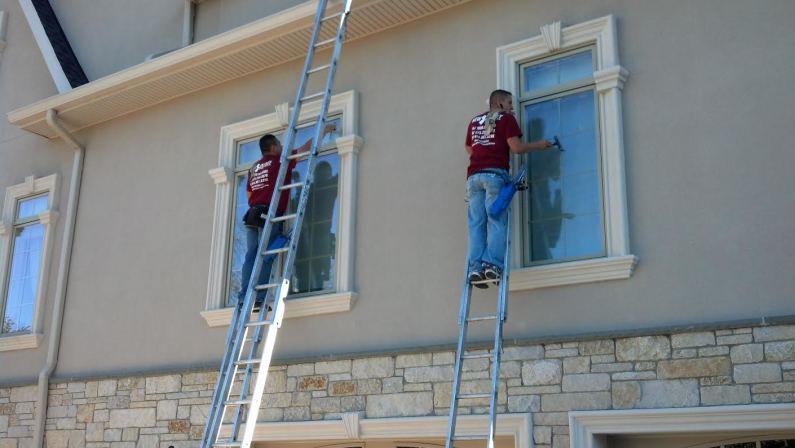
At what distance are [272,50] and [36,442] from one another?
4944mm

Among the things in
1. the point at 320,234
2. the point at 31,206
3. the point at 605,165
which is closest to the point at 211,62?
the point at 320,234

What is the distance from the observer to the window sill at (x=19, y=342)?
36.2 feet

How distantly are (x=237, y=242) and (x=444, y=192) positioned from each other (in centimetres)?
253

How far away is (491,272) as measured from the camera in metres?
7.21

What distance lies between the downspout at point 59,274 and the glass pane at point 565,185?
584cm

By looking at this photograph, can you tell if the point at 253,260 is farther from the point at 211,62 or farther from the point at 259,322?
the point at 211,62

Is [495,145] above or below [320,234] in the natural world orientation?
above

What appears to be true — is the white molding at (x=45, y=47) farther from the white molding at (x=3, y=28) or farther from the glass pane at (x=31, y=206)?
the glass pane at (x=31, y=206)

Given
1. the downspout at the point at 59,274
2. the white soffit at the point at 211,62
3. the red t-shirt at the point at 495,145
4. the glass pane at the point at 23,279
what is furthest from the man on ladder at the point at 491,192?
the glass pane at the point at 23,279

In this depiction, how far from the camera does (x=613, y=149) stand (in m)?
7.51

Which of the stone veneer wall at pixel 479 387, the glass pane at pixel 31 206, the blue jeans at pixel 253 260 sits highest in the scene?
the glass pane at pixel 31 206

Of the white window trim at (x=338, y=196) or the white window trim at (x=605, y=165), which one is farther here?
the white window trim at (x=338, y=196)

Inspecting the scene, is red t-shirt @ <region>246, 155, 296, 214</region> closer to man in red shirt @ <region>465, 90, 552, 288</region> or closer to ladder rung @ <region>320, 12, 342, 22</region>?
ladder rung @ <region>320, 12, 342, 22</region>

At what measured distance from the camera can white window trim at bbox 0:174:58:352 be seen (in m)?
11.2
